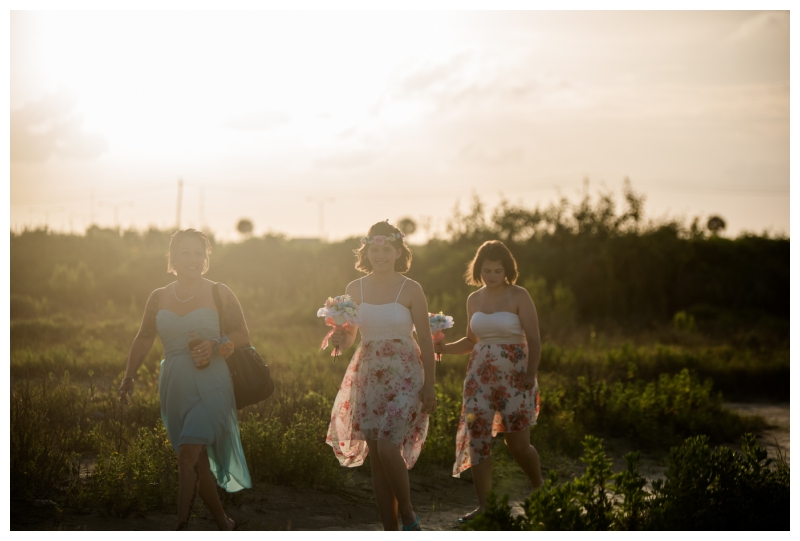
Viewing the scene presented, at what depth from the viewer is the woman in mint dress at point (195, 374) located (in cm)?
528

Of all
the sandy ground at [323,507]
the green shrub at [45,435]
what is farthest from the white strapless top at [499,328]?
the green shrub at [45,435]

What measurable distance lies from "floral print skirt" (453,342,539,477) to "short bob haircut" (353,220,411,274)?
0.99 m

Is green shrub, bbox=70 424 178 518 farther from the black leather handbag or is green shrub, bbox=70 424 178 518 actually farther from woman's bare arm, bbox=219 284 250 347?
woman's bare arm, bbox=219 284 250 347

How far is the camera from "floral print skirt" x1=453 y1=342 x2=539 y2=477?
243 inches

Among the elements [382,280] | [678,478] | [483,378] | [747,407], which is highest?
[382,280]

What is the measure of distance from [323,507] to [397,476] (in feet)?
4.51

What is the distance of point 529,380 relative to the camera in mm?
6184

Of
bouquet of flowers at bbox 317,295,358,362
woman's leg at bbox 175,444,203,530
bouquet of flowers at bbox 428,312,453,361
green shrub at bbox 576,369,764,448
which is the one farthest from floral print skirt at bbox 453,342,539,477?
green shrub at bbox 576,369,764,448

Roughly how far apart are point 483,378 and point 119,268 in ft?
64.0

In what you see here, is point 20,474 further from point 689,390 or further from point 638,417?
point 689,390

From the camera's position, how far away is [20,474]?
6094 millimetres

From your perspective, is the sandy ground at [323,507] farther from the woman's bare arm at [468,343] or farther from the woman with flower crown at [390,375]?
the woman's bare arm at [468,343]

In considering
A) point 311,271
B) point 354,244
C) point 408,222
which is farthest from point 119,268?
point 408,222

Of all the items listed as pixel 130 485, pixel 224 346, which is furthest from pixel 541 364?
pixel 224 346
